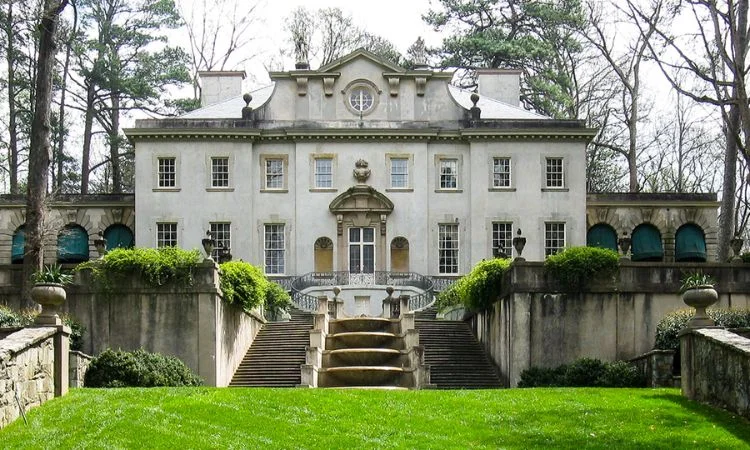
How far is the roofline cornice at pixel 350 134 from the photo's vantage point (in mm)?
47156

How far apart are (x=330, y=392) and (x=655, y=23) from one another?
14.3 meters

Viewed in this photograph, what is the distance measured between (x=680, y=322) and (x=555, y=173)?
69.5 ft

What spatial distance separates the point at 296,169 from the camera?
47625 mm

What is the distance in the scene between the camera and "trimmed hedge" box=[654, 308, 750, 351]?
26.5 meters

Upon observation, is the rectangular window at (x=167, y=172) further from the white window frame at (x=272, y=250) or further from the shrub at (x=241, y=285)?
the shrub at (x=241, y=285)

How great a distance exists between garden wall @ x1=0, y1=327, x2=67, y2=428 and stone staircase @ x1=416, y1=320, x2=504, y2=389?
1071 cm

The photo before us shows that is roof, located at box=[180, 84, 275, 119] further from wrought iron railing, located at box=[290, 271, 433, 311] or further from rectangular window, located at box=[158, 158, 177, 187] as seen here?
wrought iron railing, located at box=[290, 271, 433, 311]

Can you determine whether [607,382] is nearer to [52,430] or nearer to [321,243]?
[52,430]

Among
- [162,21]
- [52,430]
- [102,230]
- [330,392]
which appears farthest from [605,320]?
[162,21]

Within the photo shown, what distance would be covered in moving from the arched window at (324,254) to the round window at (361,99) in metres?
5.05

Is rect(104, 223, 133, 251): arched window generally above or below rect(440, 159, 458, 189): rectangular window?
below

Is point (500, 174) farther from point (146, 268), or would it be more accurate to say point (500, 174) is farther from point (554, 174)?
point (146, 268)

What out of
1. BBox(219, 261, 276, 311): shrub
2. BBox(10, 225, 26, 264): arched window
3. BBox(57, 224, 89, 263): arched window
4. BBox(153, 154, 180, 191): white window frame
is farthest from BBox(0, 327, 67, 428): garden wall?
BBox(10, 225, 26, 264): arched window

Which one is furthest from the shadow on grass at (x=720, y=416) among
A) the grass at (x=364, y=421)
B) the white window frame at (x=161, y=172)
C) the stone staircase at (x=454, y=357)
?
the white window frame at (x=161, y=172)
